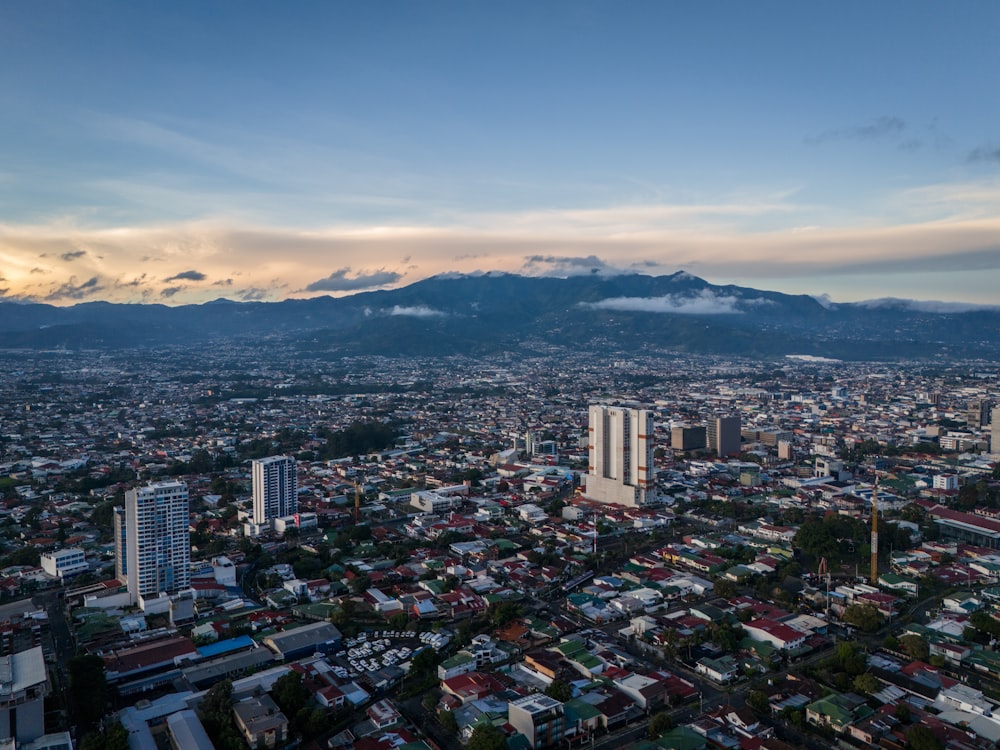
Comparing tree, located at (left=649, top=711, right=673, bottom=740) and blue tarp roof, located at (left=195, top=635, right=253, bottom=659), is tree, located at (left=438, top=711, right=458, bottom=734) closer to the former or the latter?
tree, located at (left=649, top=711, right=673, bottom=740)

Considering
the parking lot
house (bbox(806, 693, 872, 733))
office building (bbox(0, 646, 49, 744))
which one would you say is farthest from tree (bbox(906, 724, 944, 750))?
office building (bbox(0, 646, 49, 744))

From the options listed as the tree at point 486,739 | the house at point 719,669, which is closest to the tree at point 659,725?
the house at point 719,669

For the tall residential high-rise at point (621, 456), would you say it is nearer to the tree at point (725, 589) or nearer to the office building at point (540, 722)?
the tree at point (725, 589)

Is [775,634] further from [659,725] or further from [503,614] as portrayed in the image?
[503,614]

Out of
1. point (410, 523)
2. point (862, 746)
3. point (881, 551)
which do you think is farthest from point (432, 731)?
point (881, 551)

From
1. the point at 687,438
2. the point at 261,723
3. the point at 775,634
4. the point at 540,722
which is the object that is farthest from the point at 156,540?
the point at 687,438
